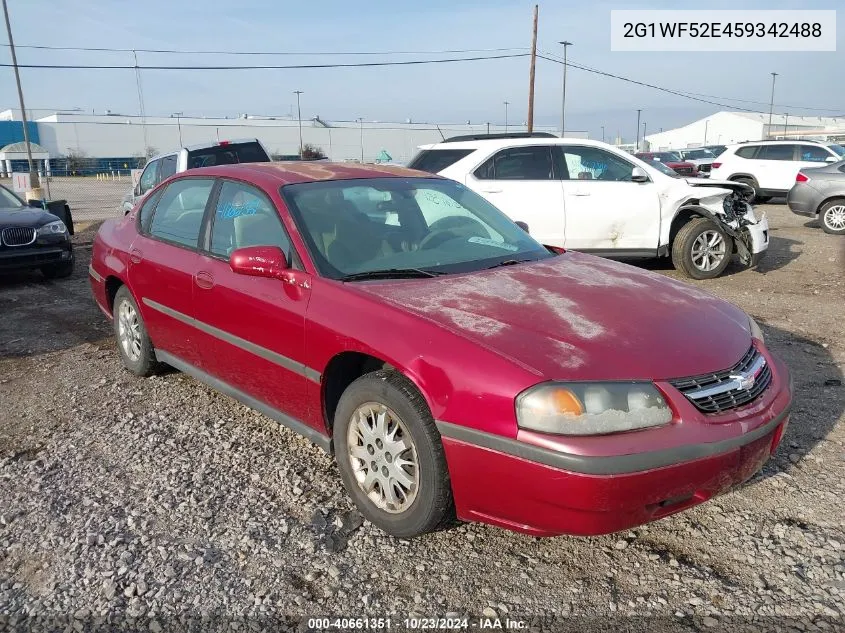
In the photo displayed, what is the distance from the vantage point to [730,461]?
2.52 meters

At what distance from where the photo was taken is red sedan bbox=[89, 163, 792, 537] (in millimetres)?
2400

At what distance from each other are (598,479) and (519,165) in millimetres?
6496

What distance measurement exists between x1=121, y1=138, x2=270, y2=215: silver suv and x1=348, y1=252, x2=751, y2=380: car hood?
8.43 meters

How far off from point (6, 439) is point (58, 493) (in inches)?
37.0

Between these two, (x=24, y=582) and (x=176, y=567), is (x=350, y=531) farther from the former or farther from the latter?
(x=24, y=582)

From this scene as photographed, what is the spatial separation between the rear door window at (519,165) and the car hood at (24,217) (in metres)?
5.54

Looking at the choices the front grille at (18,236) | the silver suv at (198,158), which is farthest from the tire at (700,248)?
the front grille at (18,236)

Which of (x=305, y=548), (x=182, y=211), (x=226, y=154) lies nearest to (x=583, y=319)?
(x=305, y=548)

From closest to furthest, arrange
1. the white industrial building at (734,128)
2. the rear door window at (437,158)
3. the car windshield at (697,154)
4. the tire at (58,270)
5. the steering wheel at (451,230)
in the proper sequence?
the steering wheel at (451,230)
the rear door window at (437,158)
the tire at (58,270)
the car windshield at (697,154)
the white industrial building at (734,128)

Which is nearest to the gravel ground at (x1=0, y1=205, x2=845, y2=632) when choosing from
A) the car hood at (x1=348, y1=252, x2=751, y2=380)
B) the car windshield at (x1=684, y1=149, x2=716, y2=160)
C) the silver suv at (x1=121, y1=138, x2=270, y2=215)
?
the car hood at (x1=348, y1=252, x2=751, y2=380)

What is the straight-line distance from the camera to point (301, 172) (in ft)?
13.0

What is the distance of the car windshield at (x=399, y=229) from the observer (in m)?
3.38

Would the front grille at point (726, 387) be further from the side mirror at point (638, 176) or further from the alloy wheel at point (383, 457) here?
the side mirror at point (638, 176)

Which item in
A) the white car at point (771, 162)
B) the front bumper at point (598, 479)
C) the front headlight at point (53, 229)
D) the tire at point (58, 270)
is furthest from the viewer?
the white car at point (771, 162)
